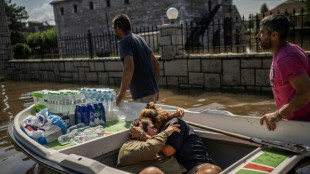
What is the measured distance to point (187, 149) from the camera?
2494 millimetres

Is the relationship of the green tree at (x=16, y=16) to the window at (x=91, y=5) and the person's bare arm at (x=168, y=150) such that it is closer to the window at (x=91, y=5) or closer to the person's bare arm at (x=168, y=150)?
the window at (x=91, y=5)

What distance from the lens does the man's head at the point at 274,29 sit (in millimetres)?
2324

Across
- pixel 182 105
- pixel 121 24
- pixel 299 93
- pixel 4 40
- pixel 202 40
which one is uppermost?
pixel 4 40

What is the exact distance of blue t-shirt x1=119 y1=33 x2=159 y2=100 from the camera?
12.6 feet

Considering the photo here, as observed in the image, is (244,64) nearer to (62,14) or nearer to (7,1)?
(62,14)

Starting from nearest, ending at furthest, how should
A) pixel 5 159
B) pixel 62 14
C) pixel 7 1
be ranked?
pixel 5 159 → pixel 62 14 → pixel 7 1

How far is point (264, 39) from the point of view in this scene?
2.44m

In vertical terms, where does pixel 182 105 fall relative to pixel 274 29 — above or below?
below

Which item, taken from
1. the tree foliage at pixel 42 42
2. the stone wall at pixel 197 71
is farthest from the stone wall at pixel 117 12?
the stone wall at pixel 197 71

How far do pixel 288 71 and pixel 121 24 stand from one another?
2.38m

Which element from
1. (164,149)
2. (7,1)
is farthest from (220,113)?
(7,1)

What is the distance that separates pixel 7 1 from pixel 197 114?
55.4m

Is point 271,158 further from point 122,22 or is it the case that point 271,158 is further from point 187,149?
point 122,22

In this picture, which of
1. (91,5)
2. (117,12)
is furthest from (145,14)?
(91,5)
